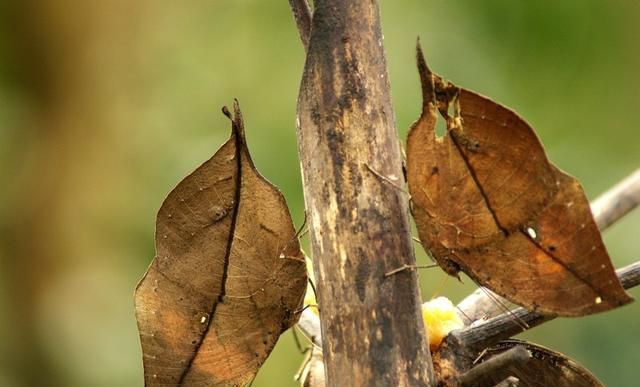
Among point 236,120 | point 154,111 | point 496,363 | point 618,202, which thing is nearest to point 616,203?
point 618,202

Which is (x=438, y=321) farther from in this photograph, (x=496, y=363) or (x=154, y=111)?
(x=154, y=111)

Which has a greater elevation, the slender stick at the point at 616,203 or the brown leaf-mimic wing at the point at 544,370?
the slender stick at the point at 616,203

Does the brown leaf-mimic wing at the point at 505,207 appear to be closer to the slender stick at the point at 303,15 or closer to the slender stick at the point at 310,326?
the slender stick at the point at 303,15

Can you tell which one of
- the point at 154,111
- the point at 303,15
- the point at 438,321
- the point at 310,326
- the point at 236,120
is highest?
the point at 154,111

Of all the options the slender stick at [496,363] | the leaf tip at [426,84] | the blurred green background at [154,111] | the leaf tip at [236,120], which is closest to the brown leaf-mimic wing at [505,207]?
the leaf tip at [426,84]

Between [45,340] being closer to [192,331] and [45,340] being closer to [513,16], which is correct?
[513,16]

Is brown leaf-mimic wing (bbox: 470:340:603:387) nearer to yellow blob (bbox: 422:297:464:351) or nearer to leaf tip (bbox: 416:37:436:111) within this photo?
yellow blob (bbox: 422:297:464:351)

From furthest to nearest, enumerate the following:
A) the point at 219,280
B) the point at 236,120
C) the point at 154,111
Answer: the point at 154,111, the point at 219,280, the point at 236,120
